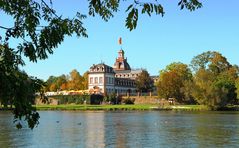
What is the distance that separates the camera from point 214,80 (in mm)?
85312

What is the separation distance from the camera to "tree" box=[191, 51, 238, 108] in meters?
75.1

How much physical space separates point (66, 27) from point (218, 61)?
8857cm

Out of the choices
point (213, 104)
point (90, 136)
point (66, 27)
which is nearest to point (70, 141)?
point (90, 136)

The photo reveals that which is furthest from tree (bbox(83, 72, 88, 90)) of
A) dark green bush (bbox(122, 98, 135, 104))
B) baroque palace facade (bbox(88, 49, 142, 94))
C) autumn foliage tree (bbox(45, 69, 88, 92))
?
dark green bush (bbox(122, 98, 135, 104))

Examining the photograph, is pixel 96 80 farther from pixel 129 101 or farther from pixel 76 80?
pixel 129 101

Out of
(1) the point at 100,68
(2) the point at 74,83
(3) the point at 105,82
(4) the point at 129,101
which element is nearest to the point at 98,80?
(3) the point at 105,82

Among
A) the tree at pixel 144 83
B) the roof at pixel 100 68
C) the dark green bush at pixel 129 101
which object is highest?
the roof at pixel 100 68

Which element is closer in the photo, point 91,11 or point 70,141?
point 91,11

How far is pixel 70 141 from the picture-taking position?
28.4 meters

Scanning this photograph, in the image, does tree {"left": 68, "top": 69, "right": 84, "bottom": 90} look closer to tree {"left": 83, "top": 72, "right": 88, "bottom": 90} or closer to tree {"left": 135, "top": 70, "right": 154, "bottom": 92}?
tree {"left": 83, "top": 72, "right": 88, "bottom": 90}

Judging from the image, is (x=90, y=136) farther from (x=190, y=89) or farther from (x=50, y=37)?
(x=190, y=89)

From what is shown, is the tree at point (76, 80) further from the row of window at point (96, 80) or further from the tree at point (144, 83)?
the tree at point (144, 83)

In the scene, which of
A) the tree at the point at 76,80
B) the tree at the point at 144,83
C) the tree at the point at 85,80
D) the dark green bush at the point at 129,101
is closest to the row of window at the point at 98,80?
the tree at the point at 85,80

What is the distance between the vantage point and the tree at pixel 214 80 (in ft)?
246
